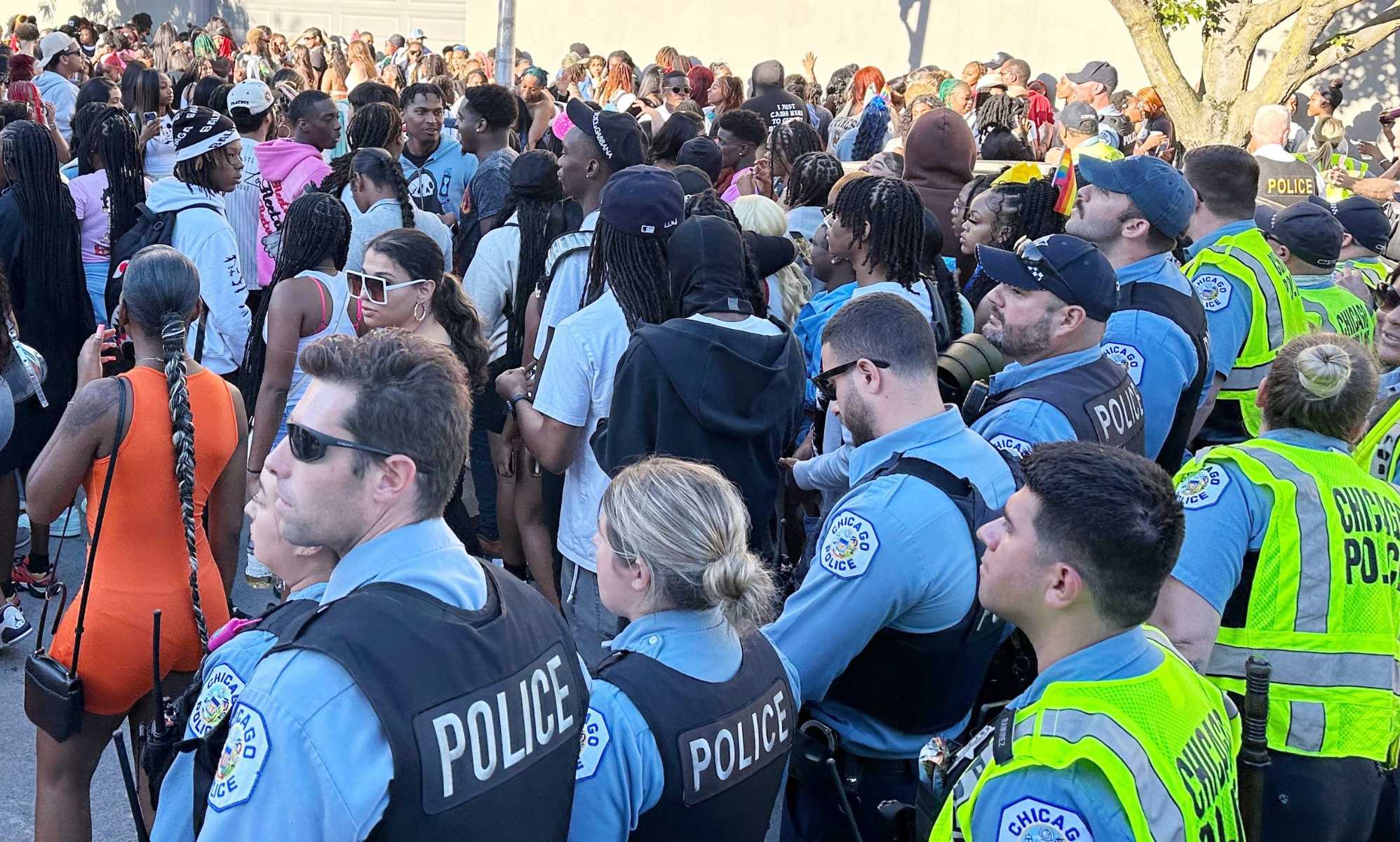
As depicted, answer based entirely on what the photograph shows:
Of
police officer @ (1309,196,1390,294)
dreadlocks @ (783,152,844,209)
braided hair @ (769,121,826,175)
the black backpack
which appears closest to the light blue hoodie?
the black backpack

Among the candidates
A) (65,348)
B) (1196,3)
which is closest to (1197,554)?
(65,348)

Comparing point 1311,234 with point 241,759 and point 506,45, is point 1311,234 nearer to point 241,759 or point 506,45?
point 241,759

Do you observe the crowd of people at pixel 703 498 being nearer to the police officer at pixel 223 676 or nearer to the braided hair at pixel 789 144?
the police officer at pixel 223 676

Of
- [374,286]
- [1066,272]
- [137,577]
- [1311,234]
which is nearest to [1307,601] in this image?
[1066,272]

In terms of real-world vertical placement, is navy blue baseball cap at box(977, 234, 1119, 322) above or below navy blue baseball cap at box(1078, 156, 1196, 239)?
below

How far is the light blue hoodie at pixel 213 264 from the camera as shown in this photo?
18.3ft

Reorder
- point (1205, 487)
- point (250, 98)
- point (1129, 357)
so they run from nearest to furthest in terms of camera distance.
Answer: point (1205, 487)
point (1129, 357)
point (250, 98)

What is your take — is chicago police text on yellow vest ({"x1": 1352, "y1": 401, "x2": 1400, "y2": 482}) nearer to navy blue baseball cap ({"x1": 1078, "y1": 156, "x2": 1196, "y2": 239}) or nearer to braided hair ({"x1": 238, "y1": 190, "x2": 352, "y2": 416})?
navy blue baseball cap ({"x1": 1078, "y1": 156, "x2": 1196, "y2": 239})

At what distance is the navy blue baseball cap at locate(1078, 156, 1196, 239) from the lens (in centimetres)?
466

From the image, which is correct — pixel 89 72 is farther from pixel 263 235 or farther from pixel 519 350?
pixel 519 350

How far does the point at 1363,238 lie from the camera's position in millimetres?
6445

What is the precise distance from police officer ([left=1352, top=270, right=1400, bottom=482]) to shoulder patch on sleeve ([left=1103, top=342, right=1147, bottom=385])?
696 mm

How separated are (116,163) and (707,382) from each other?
3.90 metres

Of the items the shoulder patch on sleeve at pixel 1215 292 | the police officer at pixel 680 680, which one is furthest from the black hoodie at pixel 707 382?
the shoulder patch on sleeve at pixel 1215 292
